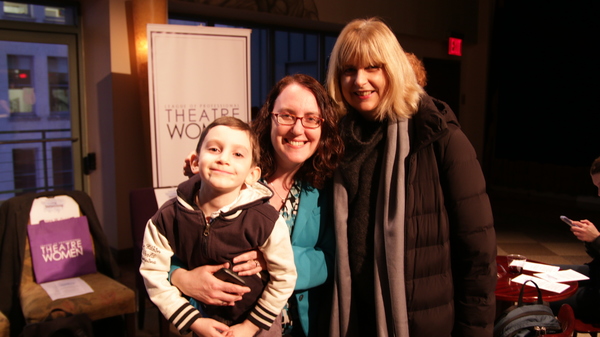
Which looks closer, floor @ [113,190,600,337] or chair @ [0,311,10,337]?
chair @ [0,311,10,337]

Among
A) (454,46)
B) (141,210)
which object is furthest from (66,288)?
(454,46)

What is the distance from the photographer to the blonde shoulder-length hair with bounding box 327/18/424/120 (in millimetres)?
1441

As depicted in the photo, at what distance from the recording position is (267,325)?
1.41 m

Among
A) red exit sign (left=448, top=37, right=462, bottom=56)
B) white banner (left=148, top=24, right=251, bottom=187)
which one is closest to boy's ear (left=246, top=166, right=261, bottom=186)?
white banner (left=148, top=24, right=251, bottom=187)

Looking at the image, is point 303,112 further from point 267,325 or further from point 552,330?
point 552,330

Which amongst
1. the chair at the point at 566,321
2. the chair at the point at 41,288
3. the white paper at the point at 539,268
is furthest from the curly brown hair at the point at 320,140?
the white paper at the point at 539,268

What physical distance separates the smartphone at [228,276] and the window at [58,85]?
13.8ft

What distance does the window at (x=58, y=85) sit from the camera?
4734 millimetres

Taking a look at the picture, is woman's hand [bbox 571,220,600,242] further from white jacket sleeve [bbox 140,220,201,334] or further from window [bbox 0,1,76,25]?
window [bbox 0,1,76,25]

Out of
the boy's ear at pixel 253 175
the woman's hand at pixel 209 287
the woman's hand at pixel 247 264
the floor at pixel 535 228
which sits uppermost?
the boy's ear at pixel 253 175

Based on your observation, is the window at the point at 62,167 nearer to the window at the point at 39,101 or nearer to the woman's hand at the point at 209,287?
the window at the point at 39,101

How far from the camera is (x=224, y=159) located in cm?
131

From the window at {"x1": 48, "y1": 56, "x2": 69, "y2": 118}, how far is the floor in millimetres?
1723

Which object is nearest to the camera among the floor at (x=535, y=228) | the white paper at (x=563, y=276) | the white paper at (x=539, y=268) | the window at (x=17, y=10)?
the white paper at (x=563, y=276)
